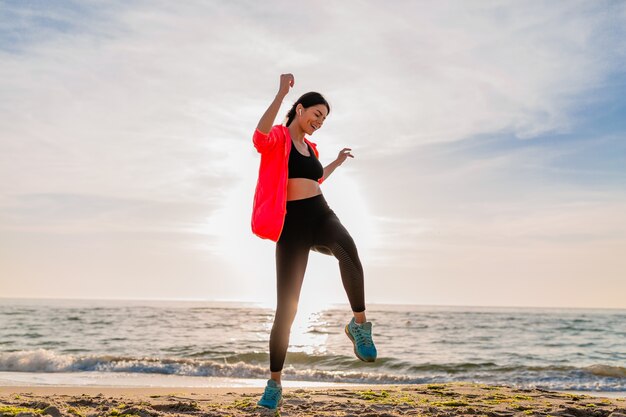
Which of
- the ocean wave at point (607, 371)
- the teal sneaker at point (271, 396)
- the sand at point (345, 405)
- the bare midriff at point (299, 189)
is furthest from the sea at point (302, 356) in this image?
the bare midriff at point (299, 189)

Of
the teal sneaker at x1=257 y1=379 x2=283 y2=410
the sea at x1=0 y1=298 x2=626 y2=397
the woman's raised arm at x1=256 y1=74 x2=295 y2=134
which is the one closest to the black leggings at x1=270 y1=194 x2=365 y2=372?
the teal sneaker at x1=257 y1=379 x2=283 y2=410

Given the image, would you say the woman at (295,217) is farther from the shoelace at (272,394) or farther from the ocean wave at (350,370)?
the ocean wave at (350,370)

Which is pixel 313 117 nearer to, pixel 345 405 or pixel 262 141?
pixel 262 141

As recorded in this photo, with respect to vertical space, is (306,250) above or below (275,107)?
below

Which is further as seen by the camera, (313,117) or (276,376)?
(276,376)

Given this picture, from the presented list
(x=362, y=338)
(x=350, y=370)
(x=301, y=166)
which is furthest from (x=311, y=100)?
(x=350, y=370)

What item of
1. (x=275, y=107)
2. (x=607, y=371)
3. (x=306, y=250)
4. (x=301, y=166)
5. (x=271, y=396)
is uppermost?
(x=275, y=107)

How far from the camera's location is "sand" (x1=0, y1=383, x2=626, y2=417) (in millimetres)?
5438

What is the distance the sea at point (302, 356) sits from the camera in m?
12.7

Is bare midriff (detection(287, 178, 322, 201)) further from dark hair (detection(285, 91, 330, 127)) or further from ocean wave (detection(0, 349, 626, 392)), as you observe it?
ocean wave (detection(0, 349, 626, 392))

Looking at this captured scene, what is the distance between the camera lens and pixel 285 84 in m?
4.55

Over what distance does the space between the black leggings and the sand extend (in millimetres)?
1182

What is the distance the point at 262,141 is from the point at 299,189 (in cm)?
49

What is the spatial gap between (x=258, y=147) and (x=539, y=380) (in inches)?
426
